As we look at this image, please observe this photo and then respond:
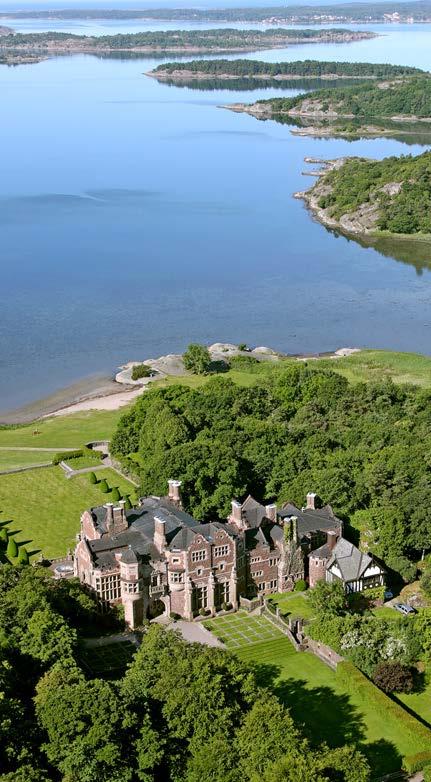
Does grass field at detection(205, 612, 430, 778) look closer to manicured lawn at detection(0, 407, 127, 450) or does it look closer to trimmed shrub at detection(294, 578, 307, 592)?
trimmed shrub at detection(294, 578, 307, 592)

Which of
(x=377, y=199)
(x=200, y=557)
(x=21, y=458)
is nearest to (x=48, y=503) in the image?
(x=21, y=458)

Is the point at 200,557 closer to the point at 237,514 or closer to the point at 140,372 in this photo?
the point at 237,514

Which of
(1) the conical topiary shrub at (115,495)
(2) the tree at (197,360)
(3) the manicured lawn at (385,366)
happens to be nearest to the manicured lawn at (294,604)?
(1) the conical topiary shrub at (115,495)

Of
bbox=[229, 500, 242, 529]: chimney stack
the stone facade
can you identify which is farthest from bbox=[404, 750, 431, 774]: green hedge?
bbox=[229, 500, 242, 529]: chimney stack

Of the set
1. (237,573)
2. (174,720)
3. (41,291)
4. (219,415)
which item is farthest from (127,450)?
(41,291)

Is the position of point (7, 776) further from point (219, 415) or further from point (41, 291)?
point (41, 291)

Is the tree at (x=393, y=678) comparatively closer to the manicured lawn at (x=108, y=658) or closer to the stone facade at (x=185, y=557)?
the stone facade at (x=185, y=557)
